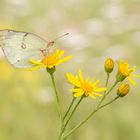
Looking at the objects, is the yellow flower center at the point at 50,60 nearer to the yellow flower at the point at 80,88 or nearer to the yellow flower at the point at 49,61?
the yellow flower at the point at 49,61

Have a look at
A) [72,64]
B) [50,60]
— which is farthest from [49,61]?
[72,64]

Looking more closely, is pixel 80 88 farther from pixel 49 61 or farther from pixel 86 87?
pixel 49 61

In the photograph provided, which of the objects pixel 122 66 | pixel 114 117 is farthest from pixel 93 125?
pixel 122 66

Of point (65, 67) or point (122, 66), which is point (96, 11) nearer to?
point (65, 67)

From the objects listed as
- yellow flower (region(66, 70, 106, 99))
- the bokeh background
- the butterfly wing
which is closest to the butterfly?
the butterfly wing

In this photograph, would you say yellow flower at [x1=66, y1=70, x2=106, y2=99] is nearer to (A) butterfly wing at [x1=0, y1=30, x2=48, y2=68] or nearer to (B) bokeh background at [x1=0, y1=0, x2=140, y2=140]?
(A) butterfly wing at [x1=0, y1=30, x2=48, y2=68]

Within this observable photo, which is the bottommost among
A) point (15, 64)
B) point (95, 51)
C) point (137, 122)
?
point (137, 122)

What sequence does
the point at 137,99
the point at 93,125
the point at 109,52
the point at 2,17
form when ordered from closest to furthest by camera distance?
the point at 93,125, the point at 137,99, the point at 109,52, the point at 2,17

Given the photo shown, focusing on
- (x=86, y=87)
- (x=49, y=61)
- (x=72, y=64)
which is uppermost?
(x=49, y=61)
